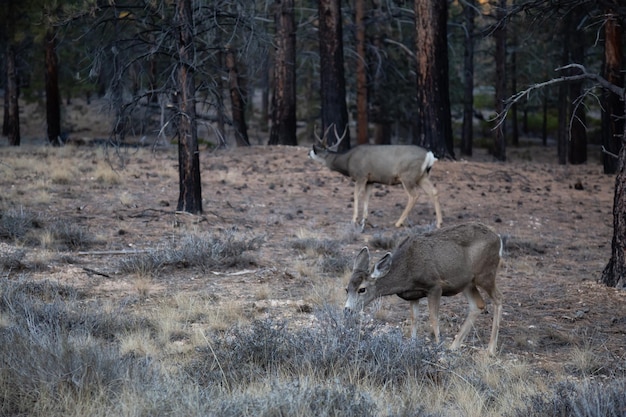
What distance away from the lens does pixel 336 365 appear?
6613mm

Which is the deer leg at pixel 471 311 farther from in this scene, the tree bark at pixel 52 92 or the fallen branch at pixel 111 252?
the tree bark at pixel 52 92

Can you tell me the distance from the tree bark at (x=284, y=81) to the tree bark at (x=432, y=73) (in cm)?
499

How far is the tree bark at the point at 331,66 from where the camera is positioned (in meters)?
22.2

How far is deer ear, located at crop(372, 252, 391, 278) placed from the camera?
316 inches

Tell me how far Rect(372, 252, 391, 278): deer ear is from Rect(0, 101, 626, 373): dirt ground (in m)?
1.09

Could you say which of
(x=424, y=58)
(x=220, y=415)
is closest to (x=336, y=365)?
(x=220, y=415)

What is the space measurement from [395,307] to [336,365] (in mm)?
3472

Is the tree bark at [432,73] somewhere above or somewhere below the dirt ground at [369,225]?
above

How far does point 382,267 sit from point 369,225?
744cm

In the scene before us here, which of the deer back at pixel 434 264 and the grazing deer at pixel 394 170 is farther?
the grazing deer at pixel 394 170

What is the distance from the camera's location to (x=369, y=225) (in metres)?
15.5

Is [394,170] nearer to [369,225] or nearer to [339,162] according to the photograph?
[369,225]

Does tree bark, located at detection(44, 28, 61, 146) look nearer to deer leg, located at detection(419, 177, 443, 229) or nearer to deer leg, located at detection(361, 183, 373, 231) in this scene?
deer leg, located at detection(361, 183, 373, 231)

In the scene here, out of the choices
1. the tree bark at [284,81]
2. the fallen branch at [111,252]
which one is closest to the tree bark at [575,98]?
the tree bark at [284,81]
